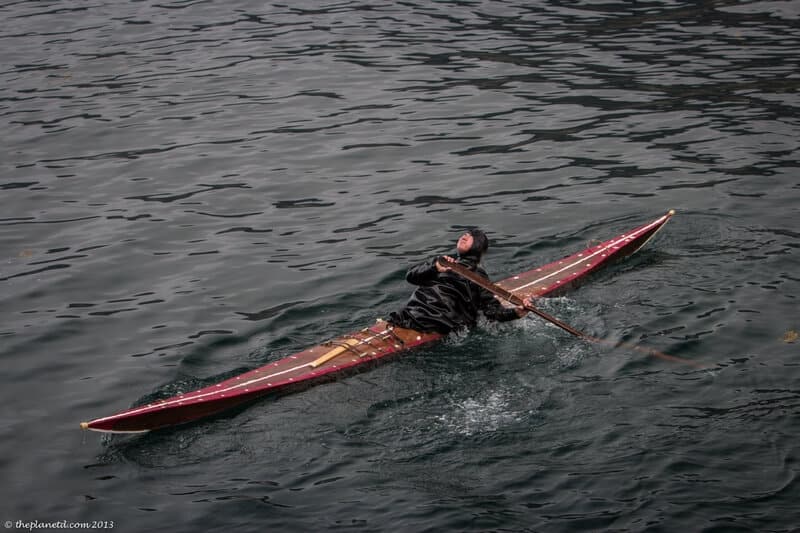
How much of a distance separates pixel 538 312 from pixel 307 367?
2.50 meters

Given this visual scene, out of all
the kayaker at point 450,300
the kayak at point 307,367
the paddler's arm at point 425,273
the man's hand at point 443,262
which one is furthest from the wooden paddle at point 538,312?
the kayak at point 307,367

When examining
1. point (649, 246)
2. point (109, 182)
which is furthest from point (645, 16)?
point (109, 182)

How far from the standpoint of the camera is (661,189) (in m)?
13.9

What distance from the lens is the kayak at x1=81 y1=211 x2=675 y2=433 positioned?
8094mm

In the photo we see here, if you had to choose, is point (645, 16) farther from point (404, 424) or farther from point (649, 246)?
point (404, 424)

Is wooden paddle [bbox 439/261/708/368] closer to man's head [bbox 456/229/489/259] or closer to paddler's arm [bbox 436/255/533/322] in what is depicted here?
paddler's arm [bbox 436/255/533/322]

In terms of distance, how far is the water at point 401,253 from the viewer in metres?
7.46

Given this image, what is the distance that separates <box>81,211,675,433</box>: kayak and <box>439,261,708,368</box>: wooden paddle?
2.15 ft

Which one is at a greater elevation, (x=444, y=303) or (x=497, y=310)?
(x=444, y=303)

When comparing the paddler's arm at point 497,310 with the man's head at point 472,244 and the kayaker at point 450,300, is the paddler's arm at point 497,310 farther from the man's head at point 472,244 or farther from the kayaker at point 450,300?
the man's head at point 472,244

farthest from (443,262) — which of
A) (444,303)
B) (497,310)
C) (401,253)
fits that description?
(401,253)

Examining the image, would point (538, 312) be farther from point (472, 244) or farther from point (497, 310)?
point (472, 244)

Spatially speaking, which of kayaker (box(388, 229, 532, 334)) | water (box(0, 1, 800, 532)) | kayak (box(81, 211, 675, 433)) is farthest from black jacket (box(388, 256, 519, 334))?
water (box(0, 1, 800, 532))

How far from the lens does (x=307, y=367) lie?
29.5 feet
